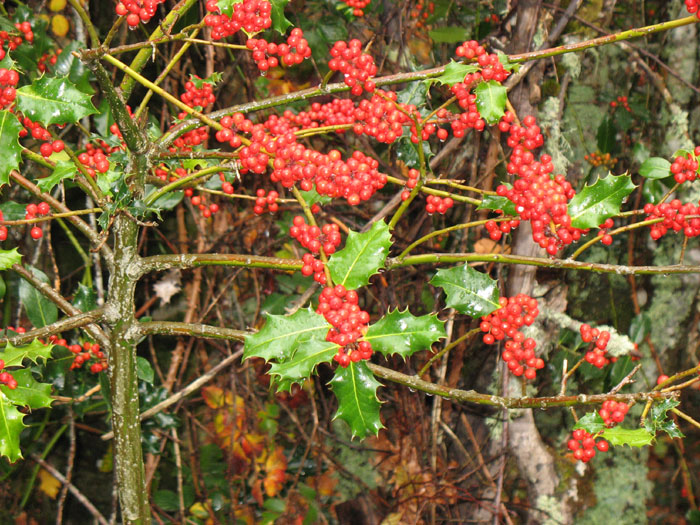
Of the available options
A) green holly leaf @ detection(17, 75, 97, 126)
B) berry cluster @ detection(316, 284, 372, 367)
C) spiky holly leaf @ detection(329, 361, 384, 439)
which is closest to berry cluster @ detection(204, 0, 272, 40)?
green holly leaf @ detection(17, 75, 97, 126)

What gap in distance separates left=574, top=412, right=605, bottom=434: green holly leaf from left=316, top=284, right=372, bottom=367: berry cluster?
396mm

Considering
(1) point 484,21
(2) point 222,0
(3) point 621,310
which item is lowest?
(3) point 621,310

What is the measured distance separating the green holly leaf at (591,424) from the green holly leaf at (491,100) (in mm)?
553

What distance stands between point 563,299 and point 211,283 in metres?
1.31

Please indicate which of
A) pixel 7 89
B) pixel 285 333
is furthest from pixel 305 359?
pixel 7 89

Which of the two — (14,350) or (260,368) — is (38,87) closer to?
(14,350)

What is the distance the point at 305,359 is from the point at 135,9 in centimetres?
63

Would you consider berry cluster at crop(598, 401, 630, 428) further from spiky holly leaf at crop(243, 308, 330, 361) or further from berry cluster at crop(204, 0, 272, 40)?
berry cluster at crop(204, 0, 272, 40)

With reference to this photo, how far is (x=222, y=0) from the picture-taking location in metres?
0.96

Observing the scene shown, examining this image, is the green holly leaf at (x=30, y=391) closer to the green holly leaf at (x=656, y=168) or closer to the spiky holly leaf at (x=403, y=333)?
the spiky holly leaf at (x=403, y=333)

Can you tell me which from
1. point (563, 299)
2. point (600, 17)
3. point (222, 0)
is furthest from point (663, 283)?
point (222, 0)

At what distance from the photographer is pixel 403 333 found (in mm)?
974

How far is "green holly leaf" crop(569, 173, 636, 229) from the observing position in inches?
41.9

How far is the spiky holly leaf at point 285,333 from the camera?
951 mm
